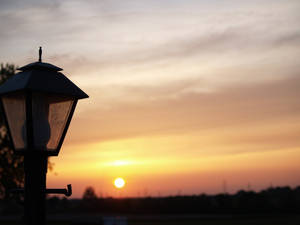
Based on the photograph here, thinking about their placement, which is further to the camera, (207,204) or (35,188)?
(207,204)

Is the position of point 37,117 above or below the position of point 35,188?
above

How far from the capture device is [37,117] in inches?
157

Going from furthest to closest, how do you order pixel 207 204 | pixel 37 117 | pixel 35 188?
pixel 207 204, pixel 35 188, pixel 37 117

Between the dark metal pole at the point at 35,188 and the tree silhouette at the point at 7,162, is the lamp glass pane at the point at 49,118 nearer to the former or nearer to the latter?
the dark metal pole at the point at 35,188

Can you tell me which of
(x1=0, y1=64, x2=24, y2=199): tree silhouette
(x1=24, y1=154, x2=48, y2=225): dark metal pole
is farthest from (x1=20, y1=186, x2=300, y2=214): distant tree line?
(x1=24, y1=154, x2=48, y2=225): dark metal pole

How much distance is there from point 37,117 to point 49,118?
0.41 feet

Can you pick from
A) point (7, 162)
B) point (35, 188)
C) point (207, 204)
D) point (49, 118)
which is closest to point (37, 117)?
point (49, 118)

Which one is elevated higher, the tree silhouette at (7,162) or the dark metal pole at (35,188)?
the tree silhouette at (7,162)

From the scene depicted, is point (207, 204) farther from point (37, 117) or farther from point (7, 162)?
point (37, 117)

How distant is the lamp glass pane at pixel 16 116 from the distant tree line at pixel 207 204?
135 feet

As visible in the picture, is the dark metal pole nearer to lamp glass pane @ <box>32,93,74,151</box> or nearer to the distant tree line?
lamp glass pane @ <box>32,93,74,151</box>

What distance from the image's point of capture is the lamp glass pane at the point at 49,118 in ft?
13.0

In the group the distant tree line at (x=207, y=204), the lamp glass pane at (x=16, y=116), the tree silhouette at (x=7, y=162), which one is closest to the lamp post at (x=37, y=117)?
the lamp glass pane at (x=16, y=116)

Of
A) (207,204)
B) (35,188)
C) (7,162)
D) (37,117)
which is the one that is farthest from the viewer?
(207,204)
